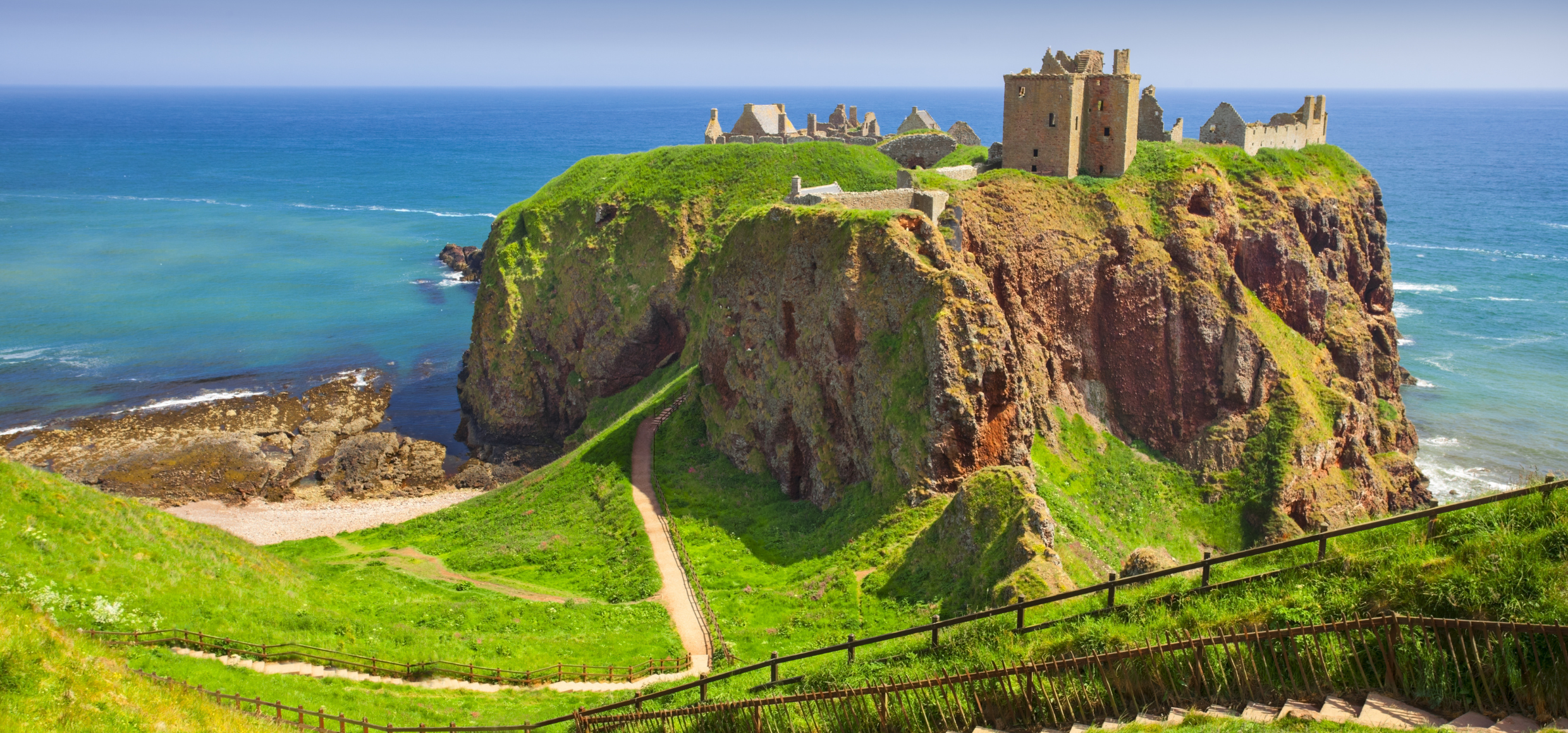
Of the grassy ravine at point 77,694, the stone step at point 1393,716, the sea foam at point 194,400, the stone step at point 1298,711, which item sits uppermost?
the stone step at point 1393,716

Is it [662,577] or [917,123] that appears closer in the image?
[662,577]

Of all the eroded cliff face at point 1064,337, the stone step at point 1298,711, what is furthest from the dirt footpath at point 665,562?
the stone step at point 1298,711

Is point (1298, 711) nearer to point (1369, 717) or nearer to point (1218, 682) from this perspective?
point (1369, 717)

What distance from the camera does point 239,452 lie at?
2911 inches

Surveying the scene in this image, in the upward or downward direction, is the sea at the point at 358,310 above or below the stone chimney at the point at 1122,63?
below

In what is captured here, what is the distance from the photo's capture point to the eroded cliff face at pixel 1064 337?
4659 centimetres

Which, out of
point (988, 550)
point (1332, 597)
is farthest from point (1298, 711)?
point (988, 550)

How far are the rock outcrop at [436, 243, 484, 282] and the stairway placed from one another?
11996cm

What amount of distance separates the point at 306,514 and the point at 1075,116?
50434 mm

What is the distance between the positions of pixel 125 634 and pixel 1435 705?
29567 mm

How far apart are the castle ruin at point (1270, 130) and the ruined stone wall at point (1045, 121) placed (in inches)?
499

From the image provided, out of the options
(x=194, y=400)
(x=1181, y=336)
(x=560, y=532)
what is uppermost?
(x=1181, y=336)

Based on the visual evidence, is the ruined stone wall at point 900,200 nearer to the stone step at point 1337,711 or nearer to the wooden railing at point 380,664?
the wooden railing at point 380,664

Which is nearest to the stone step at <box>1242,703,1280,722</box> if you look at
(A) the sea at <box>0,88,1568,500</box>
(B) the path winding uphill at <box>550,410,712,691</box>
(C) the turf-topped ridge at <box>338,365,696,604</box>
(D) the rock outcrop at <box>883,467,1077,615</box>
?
(D) the rock outcrop at <box>883,467,1077,615</box>
